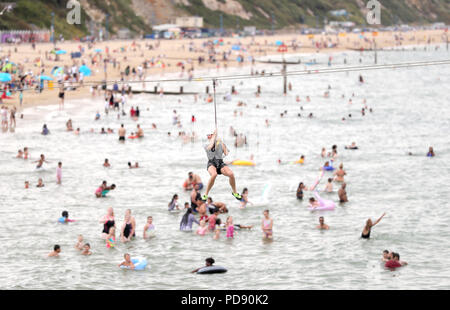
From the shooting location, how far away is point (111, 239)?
30109 millimetres

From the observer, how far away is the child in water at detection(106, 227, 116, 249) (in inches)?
1180

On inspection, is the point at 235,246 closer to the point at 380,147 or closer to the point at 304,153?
the point at 304,153

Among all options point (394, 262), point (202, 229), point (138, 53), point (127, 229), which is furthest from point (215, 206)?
point (138, 53)

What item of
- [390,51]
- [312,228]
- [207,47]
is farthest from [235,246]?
[390,51]

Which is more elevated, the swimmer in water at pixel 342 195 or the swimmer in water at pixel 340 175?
the swimmer in water at pixel 340 175

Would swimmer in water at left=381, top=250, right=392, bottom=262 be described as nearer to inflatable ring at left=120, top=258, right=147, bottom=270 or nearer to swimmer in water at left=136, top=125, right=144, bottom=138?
inflatable ring at left=120, top=258, right=147, bottom=270

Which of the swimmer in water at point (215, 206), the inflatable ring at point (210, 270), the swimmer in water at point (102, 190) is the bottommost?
the inflatable ring at point (210, 270)

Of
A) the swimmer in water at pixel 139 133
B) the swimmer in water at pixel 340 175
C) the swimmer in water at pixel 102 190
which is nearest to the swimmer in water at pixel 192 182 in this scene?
the swimmer in water at pixel 102 190

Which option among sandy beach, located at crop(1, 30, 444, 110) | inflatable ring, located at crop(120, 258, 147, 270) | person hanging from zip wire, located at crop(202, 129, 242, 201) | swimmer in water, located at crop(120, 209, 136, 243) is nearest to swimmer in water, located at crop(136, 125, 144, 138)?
sandy beach, located at crop(1, 30, 444, 110)

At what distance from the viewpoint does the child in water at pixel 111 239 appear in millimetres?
29969

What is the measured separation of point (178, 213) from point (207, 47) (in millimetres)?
106012

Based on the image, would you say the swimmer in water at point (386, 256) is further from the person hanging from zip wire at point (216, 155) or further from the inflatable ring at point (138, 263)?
the person hanging from zip wire at point (216, 155)

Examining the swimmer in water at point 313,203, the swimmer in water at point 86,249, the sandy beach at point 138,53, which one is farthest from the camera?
the sandy beach at point 138,53

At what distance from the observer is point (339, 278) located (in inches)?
1085
